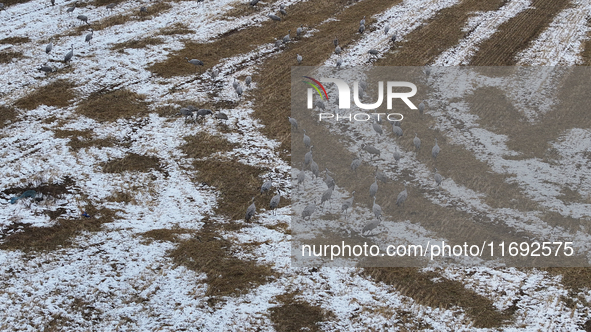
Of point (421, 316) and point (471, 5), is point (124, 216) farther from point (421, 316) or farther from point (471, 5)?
point (471, 5)

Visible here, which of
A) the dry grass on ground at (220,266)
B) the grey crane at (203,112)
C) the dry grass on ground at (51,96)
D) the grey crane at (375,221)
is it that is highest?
the dry grass on ground at (51,96)

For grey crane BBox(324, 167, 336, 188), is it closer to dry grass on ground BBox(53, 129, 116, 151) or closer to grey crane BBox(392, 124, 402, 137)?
grey crane BBox(392, 124, 402, 137)

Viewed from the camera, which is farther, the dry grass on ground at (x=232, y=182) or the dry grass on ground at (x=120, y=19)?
the dry grass on ground at (x=120, y=19)

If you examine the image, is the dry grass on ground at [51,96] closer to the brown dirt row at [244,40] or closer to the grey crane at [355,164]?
the brown dirt row at [244,40]

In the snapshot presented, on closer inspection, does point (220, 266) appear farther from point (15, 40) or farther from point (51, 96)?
point (15, 40)

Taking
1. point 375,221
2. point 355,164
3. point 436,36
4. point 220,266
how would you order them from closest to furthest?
point 220,266, point 375,221, point 355,164, point 436,36

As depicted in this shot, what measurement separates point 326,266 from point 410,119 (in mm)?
10786

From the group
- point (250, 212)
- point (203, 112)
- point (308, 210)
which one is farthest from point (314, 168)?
point (203, 112)

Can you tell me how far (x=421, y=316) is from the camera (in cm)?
1402

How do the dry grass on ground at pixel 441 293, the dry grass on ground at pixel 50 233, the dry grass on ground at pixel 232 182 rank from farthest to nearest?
the dry grass on ground at pixel 232 182 → the dry grass on ground at pixel 50 233 → the dry grass on ground at pixel 441 293

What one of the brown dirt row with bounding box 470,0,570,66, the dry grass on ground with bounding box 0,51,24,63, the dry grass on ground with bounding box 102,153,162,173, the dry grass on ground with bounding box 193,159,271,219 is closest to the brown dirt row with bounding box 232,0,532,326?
the dry grass on ground with bounding box 193,159,271,219

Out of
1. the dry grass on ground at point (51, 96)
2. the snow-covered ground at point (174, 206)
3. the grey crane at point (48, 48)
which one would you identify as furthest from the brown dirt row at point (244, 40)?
the grey crane at point (48, 48)

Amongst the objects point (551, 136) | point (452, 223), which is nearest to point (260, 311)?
point (452, 223)

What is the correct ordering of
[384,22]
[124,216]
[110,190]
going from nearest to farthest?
[124,216] < [110,190] < [384,22]
